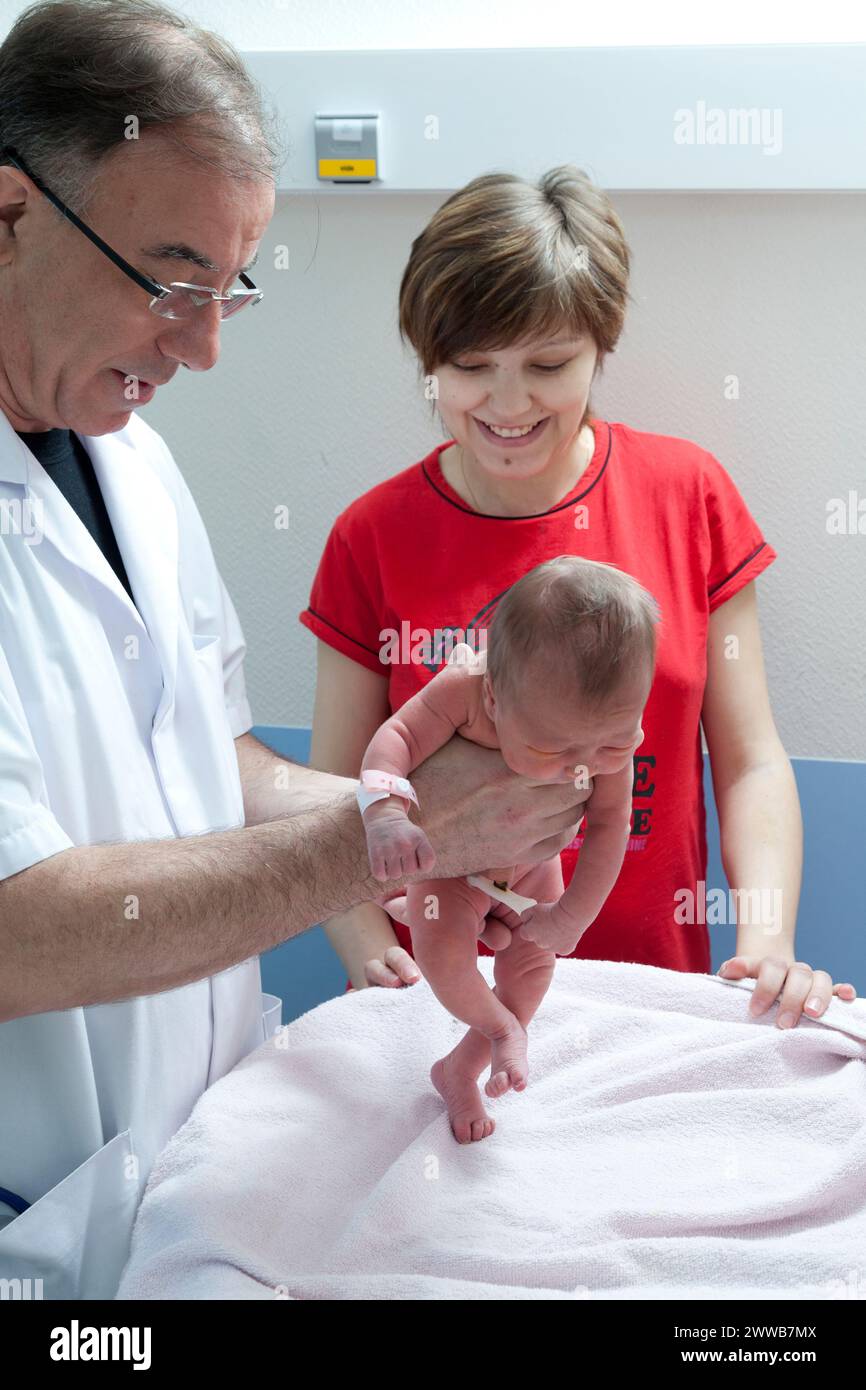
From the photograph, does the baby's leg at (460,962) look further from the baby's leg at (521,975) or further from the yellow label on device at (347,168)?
the yellow label on device at (347,168)

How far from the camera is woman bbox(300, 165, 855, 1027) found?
1684mm

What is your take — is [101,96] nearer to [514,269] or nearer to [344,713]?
[514,269]

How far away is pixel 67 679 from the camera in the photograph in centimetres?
126

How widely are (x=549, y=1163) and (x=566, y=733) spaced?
452 millimetres

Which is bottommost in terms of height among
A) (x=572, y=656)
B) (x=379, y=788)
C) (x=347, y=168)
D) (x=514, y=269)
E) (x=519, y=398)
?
(x=379, y=788)

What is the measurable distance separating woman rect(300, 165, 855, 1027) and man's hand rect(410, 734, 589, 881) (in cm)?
41

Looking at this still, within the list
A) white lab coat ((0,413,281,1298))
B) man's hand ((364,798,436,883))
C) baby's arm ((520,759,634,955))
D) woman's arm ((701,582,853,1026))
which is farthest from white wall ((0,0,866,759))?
man's hand ((364,798,436,883))

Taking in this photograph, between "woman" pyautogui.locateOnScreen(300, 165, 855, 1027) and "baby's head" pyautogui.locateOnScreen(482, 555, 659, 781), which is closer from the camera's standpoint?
"baby's head" pyautogui.locateOnScreen(482, 555, 659, 781)

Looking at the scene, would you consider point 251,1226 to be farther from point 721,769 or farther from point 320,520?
point 320,520

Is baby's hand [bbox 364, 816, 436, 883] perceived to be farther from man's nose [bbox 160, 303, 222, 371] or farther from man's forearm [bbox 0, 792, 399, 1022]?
man's nose [bbox 160, 303, 222, 371]

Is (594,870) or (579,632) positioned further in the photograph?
(594,870)

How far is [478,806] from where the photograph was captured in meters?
1.27

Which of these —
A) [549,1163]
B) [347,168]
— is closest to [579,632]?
[549,1163]
